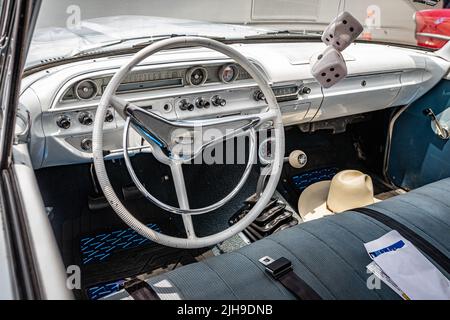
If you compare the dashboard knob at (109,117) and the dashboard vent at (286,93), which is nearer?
the dashboard knob at (109,117)

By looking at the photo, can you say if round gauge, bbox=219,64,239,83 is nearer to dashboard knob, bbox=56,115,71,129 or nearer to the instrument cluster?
the instrument cluster

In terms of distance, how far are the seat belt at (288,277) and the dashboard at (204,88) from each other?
2.13 ft

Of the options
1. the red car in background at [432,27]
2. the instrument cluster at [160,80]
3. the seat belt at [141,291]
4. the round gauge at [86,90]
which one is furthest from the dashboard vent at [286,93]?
the red car in background at [432,27]

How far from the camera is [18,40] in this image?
29.8 inches

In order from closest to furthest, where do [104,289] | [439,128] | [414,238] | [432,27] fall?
[414,238] < [104,289] < [439,128] < [432,27]

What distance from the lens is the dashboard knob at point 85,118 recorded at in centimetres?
145

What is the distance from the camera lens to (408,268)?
3.90 feet

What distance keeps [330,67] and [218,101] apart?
49 centimetres

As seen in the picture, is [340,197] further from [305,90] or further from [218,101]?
[218,101]

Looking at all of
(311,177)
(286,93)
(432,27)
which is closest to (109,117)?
(286,93)

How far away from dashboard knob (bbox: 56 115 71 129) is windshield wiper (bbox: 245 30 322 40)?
99 cm

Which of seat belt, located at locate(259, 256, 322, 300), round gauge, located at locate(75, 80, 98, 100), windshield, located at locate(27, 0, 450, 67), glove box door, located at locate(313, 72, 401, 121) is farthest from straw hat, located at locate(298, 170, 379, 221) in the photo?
round gauge, located at locate(75, 80, 98, 100)

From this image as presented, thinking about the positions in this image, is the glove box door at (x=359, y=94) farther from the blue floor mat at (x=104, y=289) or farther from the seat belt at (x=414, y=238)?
the blue floor mat at (x=104, y=289)
